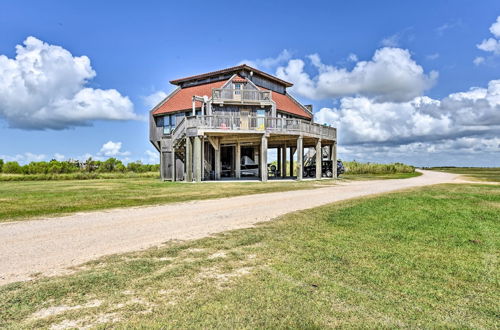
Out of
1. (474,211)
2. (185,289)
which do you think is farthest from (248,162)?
(185,289)

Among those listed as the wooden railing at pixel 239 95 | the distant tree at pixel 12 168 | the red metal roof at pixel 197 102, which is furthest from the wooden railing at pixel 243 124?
the distant tree at pixel 12 168

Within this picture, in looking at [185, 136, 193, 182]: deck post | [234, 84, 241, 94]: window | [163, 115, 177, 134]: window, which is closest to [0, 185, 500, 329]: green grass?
[185, 136, 193, 182]: deck post

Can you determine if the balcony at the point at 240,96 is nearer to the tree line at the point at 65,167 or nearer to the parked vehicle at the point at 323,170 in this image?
the parked vehicle at the point at 323,170

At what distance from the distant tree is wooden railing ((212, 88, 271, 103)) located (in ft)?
113

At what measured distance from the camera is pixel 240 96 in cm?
3014

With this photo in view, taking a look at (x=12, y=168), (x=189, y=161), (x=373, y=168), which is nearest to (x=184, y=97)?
(x=189, y=161)

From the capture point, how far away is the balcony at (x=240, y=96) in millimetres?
29719

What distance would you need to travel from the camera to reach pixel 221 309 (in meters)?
3.65

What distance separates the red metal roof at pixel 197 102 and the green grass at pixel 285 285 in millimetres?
26775

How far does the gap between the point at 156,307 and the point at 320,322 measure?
5.87 ft

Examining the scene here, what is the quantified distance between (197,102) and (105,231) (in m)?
25.0

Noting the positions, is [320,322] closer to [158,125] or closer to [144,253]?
[144,253]

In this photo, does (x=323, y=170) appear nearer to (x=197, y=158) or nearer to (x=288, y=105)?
(x=288, y=105)

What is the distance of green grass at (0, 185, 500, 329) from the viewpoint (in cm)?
348
